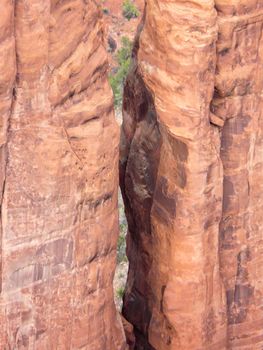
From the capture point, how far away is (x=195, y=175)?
1806 centimetres

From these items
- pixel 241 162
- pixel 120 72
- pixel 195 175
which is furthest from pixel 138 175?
pixel 120 72

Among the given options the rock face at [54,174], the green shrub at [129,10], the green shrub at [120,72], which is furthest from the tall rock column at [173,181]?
the green shrub at [129,10]

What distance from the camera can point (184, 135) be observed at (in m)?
17.8

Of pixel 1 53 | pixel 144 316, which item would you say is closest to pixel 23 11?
pixel 1 53

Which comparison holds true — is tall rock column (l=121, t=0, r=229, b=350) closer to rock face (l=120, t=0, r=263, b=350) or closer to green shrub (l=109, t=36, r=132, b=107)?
rock face (l=120, t=0, r=263, b=350)

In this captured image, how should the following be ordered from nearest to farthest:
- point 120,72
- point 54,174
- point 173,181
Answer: point 54,174
point 173,181
point 120,72

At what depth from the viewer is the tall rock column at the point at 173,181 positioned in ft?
57.3

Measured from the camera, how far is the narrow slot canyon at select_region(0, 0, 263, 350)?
16.6m

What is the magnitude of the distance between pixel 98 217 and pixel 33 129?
1.93m

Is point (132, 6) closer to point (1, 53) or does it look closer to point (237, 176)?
point (237, 176)

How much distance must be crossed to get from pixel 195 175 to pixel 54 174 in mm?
2306

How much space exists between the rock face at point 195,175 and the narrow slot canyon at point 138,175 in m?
0.02

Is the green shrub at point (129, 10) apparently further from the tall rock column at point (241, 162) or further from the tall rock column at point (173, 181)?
the tall rock column at point (241, 162)

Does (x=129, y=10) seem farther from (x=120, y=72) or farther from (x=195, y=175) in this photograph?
(x=195, y=175)
